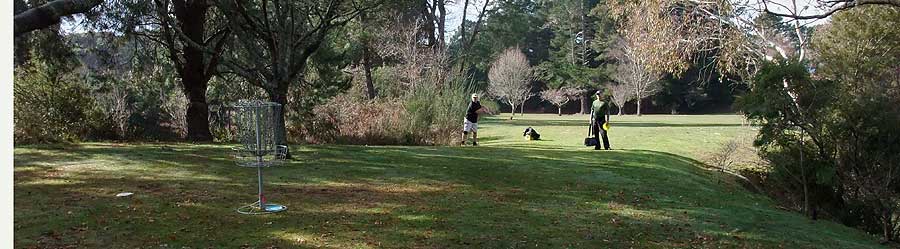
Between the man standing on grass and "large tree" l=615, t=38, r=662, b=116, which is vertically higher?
"large tree" l=615, t=38, r=662, b=116

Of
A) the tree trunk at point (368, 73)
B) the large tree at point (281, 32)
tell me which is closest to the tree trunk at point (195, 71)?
the large tree at point (281, 32)

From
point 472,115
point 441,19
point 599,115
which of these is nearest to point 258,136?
point 599,115

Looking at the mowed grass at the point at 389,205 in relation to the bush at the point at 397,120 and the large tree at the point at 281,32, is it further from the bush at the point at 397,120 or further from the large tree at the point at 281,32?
the bush at the point at 397,120

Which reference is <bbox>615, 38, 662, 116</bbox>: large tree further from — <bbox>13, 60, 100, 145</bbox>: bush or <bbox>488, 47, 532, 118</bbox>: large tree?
<bbox>13, 60, 100, 145</bbox>: bush

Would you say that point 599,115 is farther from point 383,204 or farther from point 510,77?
point 510,77

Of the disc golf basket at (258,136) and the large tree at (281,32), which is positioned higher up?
the large tree at (281,32)

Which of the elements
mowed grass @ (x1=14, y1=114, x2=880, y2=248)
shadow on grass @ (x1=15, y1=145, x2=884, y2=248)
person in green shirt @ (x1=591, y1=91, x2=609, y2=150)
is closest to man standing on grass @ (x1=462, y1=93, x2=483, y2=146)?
person in green shirt @ (x1=591, y1=91, x2=609, y2=150)

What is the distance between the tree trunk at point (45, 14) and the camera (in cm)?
411

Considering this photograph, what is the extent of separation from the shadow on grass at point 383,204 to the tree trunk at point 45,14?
172 centimetres

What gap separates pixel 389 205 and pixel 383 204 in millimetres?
93

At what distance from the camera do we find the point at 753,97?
907 centimetres

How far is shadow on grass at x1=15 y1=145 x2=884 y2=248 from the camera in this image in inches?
214

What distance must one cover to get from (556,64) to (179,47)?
43.7 meters

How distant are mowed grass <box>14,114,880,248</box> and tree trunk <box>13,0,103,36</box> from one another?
1.72 metres
